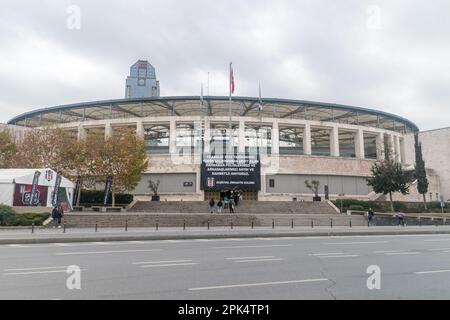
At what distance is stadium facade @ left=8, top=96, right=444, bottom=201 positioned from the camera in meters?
46.0

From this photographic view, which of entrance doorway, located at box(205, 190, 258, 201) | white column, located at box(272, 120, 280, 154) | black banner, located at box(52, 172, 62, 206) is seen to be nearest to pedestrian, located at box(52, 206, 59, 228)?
black banner, located at box(52, 172, 62, 206)

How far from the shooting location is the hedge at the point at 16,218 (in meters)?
23.0

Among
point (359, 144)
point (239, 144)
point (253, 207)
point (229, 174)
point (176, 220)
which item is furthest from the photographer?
point (359, 144)

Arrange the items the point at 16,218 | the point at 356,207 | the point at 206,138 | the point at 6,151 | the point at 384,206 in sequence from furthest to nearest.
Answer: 1. the point at 206,138
2. the point at 384,206
3. the point at 6,151
4. the point at 356,207
5. the point at 16,218

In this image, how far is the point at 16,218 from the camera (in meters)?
23.6

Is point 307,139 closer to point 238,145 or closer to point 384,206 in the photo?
point 238,145

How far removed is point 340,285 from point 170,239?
12.0 m

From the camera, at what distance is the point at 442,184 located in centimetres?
5828

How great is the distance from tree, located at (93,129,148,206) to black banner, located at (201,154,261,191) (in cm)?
928

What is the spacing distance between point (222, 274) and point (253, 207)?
97.3 ft

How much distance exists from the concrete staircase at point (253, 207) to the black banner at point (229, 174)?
5.37 metres

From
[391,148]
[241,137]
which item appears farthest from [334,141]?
[241,137]
